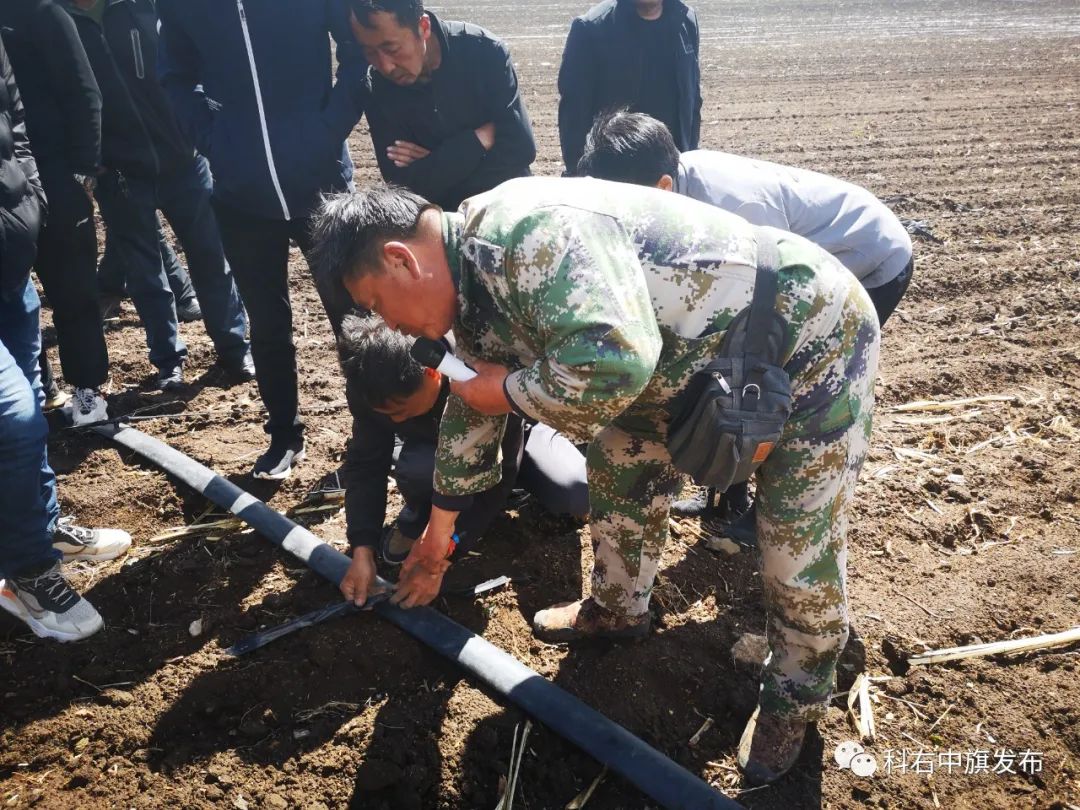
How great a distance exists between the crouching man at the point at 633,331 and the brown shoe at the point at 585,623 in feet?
1.64

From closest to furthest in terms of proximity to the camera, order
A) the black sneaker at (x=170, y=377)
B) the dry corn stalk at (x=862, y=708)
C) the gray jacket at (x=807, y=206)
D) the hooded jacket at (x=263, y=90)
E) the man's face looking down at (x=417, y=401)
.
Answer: the dry corn stalk at (x=862, y=708) → the man's face looking down at (x=417, y=401) → the gray jacket at (x=807, y=206) → the hooded jacket at (x=263, y=90) → the black sneaker at (x=170, y=377)

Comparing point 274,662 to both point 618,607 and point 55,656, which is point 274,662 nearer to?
point 55,656

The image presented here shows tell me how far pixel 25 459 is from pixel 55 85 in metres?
1.90

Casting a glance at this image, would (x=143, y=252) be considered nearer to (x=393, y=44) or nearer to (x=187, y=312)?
(x=187, y=312)

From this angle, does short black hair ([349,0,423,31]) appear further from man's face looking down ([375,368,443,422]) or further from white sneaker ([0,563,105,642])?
white sneaker ([0,563,105,642])

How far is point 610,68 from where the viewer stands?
409 cm

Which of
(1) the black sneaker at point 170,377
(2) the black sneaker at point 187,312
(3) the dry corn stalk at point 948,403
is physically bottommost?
(3) the dry corn stalk at point 948,403

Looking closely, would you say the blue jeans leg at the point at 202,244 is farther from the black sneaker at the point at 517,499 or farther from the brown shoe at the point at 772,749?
the brown shoe at the point at 772,749

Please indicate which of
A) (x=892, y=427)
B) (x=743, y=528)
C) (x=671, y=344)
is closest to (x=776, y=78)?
(x=892, y=427)

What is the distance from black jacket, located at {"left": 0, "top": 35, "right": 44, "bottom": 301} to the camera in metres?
2.92

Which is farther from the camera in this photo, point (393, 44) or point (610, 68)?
point (610, 68)

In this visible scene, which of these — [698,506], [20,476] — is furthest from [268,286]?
[698,506]

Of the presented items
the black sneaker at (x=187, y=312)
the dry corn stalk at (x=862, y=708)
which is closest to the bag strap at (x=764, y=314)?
the dry corn stalk at (x=862, y=708)

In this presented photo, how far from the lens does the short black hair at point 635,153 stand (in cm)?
259
